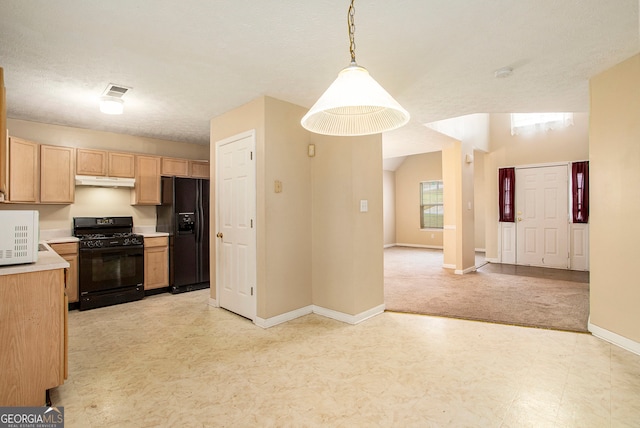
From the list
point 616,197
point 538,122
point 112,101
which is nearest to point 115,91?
point 112,101

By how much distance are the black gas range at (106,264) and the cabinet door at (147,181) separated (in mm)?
509

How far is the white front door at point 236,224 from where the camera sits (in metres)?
3.44

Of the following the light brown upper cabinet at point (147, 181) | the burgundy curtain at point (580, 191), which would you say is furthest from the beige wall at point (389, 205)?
the light brown upper cabinet at point (147, 181)

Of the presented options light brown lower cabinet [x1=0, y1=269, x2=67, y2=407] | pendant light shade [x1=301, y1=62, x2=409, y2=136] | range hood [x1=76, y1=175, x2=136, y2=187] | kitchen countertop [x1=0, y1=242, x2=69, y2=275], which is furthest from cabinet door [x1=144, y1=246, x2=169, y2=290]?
pendant light shade [x1=301, y1=62, x2=409, y2=136]

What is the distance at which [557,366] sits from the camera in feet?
7.86

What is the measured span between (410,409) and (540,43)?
2.67 meters

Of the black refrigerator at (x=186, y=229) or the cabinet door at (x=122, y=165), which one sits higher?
the cabinet door at (x=122, y=165)

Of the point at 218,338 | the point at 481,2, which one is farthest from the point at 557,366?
the point at 218,338

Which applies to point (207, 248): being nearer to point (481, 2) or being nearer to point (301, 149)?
point (301, 149)

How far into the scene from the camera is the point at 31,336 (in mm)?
1944

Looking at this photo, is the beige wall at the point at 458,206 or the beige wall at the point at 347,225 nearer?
the beige wall at the point at 347,225

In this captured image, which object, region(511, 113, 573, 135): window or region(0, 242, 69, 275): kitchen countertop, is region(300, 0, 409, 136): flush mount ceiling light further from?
region(511, 113, 573, 135): window

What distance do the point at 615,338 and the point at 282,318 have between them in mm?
3028

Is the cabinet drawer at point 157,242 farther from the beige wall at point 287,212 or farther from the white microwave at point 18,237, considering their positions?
the white microwave at point 18,237
